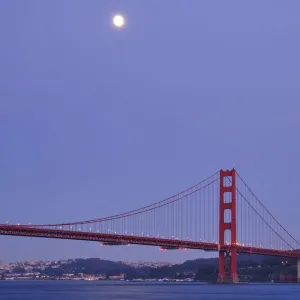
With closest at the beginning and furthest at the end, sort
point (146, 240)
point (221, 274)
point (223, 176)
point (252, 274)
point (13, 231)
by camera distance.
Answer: point (13, 231), point (146, 240), point (221, 274), point (223, 176), point (252, 274)

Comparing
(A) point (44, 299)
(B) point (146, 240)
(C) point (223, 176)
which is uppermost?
(C) point (223, 176)

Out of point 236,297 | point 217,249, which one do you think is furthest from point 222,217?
point 236,297

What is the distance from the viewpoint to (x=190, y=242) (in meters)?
80.1

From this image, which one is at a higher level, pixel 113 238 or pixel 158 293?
pixel 113 238

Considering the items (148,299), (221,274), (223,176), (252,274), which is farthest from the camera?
(252,274)

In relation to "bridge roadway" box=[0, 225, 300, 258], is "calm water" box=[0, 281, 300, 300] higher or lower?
lower

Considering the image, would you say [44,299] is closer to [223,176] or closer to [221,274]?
[221,274]

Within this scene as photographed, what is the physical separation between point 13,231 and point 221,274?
69.9ft

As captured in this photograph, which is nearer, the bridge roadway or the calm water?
the calm water

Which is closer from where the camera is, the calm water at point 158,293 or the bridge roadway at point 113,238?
the calm water at point 158,293

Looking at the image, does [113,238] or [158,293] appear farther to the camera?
[158,293]

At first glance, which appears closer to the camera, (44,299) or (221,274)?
(44,299)

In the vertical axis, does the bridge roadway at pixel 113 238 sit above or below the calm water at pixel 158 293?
above

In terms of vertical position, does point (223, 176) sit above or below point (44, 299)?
above
